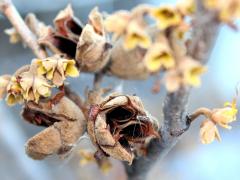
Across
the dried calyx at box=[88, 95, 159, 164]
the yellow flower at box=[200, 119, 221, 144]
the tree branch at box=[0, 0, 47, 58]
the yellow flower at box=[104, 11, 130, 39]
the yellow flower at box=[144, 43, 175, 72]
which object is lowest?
the yellow flower at box=[200, 119, 221, 144]

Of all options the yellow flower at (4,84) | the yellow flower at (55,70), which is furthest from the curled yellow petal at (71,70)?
the yellow flower at (4,84)

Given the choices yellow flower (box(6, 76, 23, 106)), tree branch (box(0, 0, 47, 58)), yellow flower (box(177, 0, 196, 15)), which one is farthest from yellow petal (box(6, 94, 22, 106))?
yellow flower (box(177, 0, 196, 15))

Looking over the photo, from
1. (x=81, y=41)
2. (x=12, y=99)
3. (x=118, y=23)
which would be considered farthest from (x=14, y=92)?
(x=118, y=23)

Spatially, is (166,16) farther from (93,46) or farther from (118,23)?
(93,46)

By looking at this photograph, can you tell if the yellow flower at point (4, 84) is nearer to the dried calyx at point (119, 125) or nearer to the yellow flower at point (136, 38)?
the dried calyx at point (119, 125)

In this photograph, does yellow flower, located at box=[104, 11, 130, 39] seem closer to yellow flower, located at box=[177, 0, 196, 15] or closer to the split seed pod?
yellow flower, located at box=[177, 0, 196, 15]

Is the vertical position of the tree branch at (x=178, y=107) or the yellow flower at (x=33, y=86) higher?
the yellow flower at (x=33, y=86)
